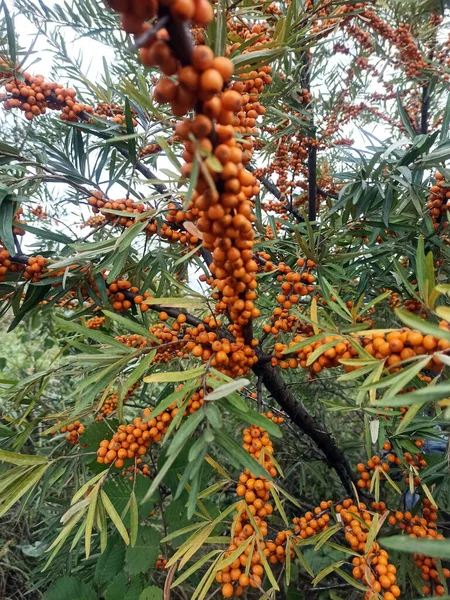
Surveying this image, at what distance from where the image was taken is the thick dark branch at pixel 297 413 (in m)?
0.93

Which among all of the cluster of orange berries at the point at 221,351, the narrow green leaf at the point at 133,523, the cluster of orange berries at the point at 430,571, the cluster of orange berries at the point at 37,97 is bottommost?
the cluster of orange berries at the point at 430,571

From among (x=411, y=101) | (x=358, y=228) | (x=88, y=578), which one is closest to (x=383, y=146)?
(x=358, y=228)

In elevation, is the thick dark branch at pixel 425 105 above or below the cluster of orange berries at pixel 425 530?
above

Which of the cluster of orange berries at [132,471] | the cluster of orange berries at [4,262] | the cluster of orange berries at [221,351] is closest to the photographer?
the cluster of orange berries at [221,351]

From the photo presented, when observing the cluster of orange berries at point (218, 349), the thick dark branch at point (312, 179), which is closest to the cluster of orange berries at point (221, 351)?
the cluster of orange berries at point (218, 349)

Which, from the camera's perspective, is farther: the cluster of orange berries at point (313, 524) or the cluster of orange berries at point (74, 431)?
the cluster of orange berries at point (74, 431)

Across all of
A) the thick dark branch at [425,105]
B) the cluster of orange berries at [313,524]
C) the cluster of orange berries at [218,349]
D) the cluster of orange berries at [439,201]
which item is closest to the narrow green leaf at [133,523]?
the cluster of orange berries at [218,349]

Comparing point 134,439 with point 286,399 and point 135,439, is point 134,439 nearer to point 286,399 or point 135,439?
point 135,439

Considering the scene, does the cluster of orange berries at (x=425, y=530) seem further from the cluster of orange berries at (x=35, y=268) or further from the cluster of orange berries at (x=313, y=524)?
the cluster of orange berries at (x=35, y=268)

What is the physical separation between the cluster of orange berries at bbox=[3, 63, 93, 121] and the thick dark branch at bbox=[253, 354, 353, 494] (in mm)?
867

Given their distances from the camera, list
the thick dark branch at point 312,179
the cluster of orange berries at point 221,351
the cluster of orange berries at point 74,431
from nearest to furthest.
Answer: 1. the cluster of orange berries at point 221,351
2. the cluster of orange berries at point 74,431
3. the thick dark branch at point 312,179

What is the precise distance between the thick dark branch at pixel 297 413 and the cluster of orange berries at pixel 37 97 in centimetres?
87

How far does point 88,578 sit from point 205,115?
1604mm

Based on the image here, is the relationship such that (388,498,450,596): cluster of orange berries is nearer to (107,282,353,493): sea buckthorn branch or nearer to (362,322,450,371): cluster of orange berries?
(107,282,353,493): sea buckthorn branch
